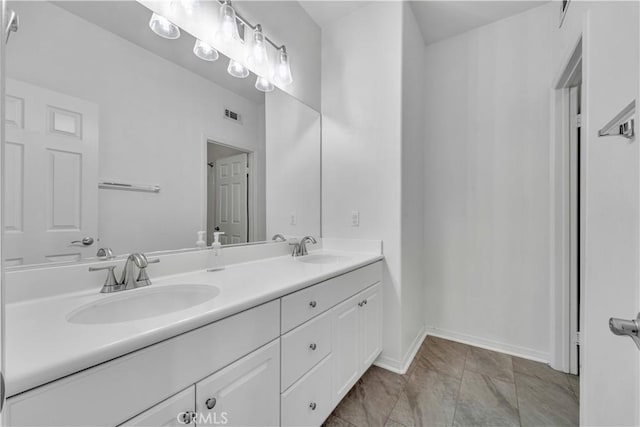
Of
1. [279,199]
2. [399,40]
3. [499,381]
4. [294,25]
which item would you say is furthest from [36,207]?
[499,381]

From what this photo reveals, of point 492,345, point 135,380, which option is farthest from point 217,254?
point 492,345

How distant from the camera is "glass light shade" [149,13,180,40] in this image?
118 cm

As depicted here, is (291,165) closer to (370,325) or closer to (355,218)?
(355,218)

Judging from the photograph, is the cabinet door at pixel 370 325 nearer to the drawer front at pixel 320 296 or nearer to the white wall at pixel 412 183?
the drawer front at pixel 320 296

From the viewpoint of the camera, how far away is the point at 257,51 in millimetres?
1628

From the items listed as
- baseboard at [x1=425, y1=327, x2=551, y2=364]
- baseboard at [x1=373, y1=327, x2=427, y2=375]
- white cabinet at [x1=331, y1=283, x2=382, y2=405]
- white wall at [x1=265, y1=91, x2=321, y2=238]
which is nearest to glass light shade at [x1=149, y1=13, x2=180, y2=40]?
white wall at [x1=265, y1=91, x2=321, y2=238]

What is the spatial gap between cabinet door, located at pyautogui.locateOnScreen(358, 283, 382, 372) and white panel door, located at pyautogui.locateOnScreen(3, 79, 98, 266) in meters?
1.37

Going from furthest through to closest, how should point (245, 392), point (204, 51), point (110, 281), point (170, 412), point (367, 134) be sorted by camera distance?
point (367, 134)
point (204, 51)
point (110, 281)
point (245, 392)
point (170, 412)

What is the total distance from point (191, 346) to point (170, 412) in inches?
6.1

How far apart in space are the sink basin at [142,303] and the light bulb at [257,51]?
1335mm

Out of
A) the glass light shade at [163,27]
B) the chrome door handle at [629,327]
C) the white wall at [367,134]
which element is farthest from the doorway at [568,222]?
the glass light shade at [163,27]

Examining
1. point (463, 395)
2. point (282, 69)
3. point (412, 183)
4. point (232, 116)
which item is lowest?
point (463, 395)

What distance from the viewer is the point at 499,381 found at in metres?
1.74

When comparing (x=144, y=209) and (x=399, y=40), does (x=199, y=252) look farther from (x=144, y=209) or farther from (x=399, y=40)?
(x=399, y=40)
